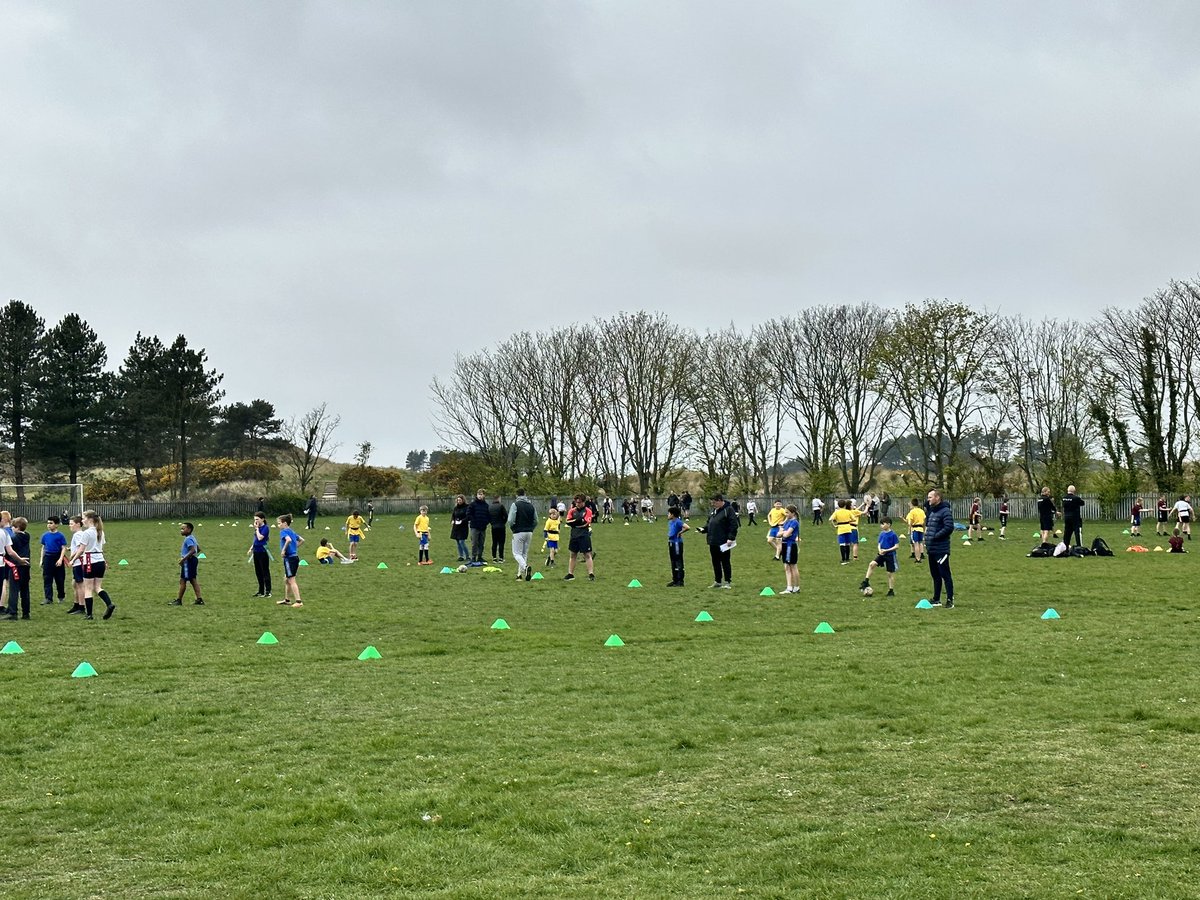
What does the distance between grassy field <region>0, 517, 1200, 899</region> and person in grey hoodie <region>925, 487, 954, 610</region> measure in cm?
110

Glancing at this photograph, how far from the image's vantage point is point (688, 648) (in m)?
14.4

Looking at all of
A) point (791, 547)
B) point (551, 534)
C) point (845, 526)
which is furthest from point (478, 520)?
point (791, 547)

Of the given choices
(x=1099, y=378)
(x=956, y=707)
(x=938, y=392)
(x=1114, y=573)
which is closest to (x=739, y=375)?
(x=938, y=392)

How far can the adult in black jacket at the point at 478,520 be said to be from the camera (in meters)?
27.9

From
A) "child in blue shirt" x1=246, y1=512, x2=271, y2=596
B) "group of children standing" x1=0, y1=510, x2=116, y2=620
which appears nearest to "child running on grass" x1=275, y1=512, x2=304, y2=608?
"child in blue shirt" x1=246, y1=512, x2=271, y2=596

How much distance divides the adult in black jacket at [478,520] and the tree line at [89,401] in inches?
2213

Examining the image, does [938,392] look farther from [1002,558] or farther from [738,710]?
[738,710]

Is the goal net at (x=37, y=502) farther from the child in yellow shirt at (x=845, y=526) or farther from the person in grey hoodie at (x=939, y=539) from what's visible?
the person in grey hoodie at (x=939, y=539)

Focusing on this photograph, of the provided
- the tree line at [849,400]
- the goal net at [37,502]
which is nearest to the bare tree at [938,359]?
the tree line at [849,400]

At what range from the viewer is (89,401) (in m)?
77.8

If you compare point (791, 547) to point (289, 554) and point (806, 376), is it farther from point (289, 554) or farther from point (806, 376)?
point (806, 376)

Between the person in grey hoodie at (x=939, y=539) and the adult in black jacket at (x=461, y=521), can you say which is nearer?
the person in grey hoodie at (x=939, y=539)

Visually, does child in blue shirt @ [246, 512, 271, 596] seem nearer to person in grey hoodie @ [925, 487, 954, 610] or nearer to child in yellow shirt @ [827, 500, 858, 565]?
person in grey hoodie @ [925, 487, 954, 610]

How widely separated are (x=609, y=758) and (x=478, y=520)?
1965 centimetres
